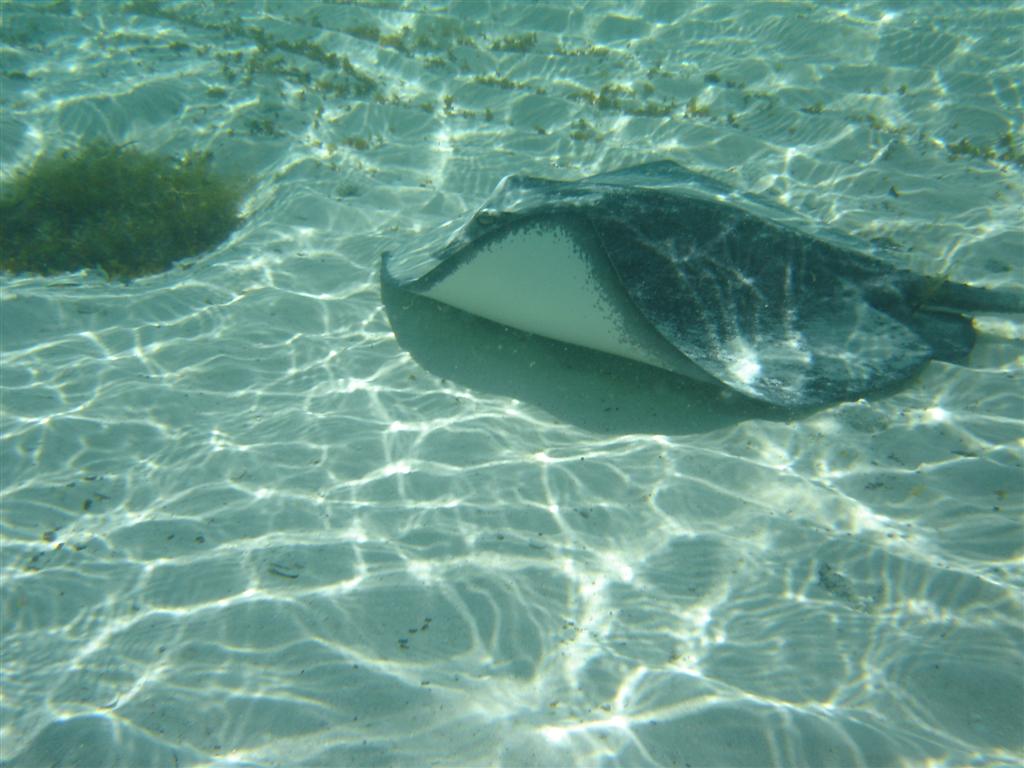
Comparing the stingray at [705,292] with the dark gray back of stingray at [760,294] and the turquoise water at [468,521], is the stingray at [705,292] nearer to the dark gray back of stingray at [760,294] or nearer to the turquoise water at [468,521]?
the dark gray back of stingray at [760,294]

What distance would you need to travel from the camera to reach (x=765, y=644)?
328cm

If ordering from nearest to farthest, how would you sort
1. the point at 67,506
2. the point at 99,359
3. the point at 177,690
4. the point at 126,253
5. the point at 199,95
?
1. the point at 177,690
2. the point at 67,506
3. the point at 99,359
4. the point at 126,253
5. the point at 199,95

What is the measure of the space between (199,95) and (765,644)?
1107 cm

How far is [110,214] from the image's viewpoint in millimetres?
6934

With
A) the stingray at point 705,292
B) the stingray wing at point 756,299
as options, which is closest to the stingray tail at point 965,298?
the stingray at point 705,292

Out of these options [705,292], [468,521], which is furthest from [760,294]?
[468,521]

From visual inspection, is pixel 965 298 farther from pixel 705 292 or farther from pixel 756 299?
pixel 705 292

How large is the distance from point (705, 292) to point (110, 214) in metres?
6.75

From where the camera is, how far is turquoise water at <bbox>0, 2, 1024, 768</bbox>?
9.76ft

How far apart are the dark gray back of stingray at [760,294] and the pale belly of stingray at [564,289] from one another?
12 cm

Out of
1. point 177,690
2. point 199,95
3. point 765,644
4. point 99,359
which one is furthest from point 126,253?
point 765,644

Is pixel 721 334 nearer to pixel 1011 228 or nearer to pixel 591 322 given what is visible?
pixel 591 322

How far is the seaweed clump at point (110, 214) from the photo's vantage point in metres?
6.59

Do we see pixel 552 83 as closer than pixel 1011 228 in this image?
No
